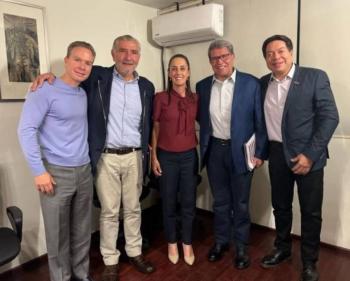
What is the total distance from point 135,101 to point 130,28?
123 cm

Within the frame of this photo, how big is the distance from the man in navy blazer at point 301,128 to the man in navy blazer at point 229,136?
0.10 metres

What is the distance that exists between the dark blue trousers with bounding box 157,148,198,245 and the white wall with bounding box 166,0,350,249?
0.89m

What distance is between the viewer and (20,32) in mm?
2016

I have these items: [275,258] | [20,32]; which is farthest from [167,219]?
[20,32]

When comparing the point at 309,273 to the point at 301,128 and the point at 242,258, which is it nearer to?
the point at 242,258

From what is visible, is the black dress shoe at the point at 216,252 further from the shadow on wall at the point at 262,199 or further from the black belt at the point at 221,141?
the black belt at the point at 221,141

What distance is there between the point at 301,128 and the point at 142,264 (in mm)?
1468

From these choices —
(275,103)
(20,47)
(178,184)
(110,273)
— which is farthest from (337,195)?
(20,47)

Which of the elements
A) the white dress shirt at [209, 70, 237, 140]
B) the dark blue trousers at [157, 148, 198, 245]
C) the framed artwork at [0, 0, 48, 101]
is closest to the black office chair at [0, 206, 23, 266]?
the framed artwork at [0, 0, 48, 101]

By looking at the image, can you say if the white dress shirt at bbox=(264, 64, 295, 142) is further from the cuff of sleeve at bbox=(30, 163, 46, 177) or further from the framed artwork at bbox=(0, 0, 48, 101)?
the framed artwork at bbox=(0, 0, 48, 101)

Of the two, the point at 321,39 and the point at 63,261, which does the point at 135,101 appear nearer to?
the point at 63,261

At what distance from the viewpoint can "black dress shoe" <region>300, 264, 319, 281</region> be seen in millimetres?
1910

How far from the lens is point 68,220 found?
5.74 feet

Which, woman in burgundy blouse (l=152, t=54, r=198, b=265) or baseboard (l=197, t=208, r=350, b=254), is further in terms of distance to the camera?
baseboard (l=197, t=208, r=350, b=254)
